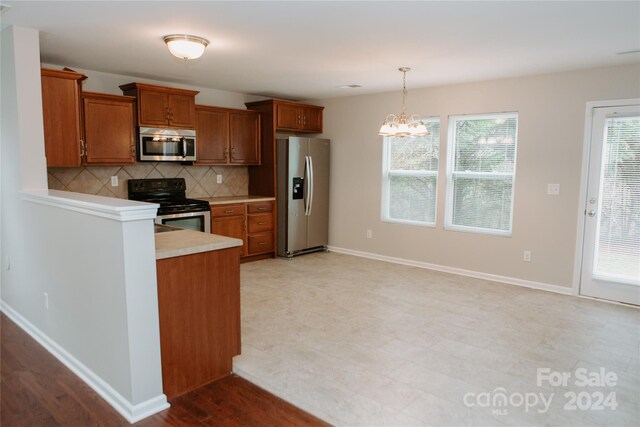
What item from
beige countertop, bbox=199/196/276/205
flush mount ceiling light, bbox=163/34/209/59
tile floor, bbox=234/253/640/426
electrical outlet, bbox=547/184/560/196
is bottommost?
tile floor, bbox=234/253/640/426

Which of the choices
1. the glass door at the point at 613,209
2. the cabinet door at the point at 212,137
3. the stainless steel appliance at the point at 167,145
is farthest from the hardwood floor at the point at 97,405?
the glass door at the point at 613,209

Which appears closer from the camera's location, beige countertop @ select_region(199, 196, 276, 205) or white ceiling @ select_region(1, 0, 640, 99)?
white ceiling @ select_region(1, 0, 640, 99)

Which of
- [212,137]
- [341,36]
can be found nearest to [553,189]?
[341,36]

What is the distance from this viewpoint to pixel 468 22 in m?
2.87

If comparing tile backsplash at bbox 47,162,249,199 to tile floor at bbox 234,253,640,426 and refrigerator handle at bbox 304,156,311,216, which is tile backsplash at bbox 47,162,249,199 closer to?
refrigerator handle at bbox 304,156,311,216

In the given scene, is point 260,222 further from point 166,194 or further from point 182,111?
point 182,111

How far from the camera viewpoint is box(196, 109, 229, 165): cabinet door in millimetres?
5496

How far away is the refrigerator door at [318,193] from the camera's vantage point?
20.4 ft

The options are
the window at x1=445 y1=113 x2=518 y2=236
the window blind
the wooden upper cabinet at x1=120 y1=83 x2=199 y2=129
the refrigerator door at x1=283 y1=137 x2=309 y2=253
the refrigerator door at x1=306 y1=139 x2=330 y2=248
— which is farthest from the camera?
the refrigerator door at x1=306 y1=139 x2=330 y2=248

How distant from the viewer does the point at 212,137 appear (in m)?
5.62

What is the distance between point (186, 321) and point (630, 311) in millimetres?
4009

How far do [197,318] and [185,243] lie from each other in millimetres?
467

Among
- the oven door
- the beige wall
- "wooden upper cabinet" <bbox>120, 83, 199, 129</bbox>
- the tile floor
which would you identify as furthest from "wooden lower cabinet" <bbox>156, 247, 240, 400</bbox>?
the beige wall

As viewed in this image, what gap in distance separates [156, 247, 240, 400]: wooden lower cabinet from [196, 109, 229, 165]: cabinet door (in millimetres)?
3093
